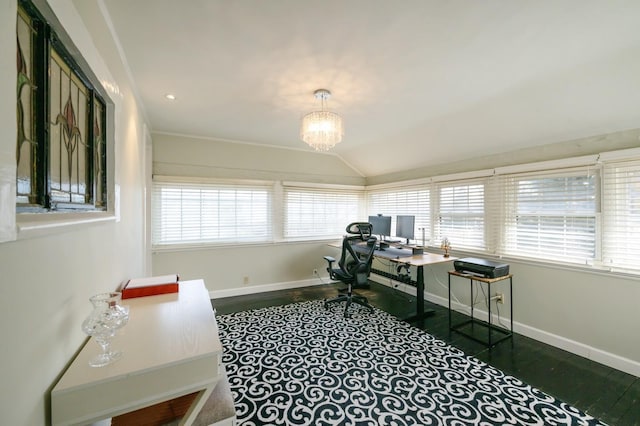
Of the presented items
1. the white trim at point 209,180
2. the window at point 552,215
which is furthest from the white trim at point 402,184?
the white trim at point 209,180

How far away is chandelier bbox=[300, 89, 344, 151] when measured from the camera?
7.70 feet

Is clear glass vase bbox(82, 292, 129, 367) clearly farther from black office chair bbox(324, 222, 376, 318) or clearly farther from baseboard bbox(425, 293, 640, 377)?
baseboard bbox(425, 293, 640, 377)

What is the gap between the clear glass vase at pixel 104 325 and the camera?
3.24ft

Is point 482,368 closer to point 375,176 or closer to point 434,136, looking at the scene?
point 434,136

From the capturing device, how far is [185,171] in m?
3.72

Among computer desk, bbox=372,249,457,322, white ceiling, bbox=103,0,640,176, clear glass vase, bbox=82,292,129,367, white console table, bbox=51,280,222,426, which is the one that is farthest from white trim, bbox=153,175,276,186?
clear glass vase, bbox=82,292,129,367

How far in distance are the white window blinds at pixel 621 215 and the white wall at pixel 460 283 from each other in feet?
0.52

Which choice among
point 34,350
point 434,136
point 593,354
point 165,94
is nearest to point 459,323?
point 593,354

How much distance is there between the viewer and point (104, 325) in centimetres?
104

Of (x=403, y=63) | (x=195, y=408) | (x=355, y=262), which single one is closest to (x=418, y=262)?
(x=355, y=262)

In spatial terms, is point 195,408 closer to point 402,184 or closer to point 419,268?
point 419,268

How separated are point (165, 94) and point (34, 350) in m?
2.41

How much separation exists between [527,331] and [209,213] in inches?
169

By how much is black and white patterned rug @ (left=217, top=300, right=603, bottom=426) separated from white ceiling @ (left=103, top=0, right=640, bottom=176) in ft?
7.76
